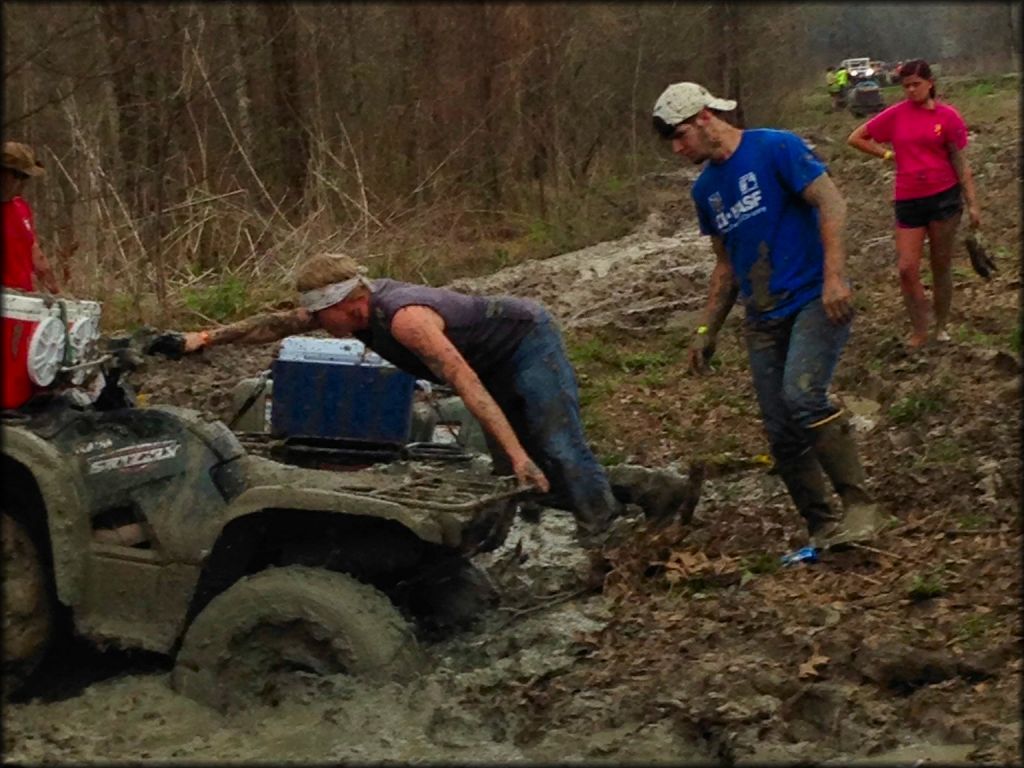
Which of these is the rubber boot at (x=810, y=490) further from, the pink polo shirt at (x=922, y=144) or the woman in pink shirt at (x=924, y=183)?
the pink polo shirt at (x=922, y=144)

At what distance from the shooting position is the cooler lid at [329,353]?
6703 mm

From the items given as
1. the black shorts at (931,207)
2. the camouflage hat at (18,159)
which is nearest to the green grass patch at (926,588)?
the camouflage hat at (18,159)

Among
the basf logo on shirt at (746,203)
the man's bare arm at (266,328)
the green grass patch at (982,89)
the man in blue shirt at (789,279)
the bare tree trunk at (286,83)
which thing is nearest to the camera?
the man's bare arm at (266,328)

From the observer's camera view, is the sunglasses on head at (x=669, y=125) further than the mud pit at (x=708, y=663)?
Yes

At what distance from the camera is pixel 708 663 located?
475 cm

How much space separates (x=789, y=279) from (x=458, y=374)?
142 centimetres

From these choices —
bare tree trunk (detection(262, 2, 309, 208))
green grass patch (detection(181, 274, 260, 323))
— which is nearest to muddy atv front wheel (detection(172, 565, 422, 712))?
green grass patch (detection(181, 274, 260, 323))

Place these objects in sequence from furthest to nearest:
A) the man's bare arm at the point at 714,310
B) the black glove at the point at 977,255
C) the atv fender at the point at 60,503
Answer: the black glove at the point at 977,255
the man's bare arm at the point at 714,310
the atv fender at the point at 60,503

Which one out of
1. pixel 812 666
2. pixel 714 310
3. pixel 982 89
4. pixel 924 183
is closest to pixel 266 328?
pixel 714 310

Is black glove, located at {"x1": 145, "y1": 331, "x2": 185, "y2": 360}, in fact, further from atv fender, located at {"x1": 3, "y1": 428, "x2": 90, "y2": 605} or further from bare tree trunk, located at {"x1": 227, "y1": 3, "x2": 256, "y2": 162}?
bare tree trunk, located at {"x1": 227, "y1": 3, "x2": 256, "y2": 162}

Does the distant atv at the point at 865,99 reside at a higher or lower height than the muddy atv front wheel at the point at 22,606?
higher

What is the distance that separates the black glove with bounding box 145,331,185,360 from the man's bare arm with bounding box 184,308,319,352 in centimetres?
19

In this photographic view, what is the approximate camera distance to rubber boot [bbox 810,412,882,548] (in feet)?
19.0

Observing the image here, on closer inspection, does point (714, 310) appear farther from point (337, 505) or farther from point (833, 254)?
point (337, 505)
